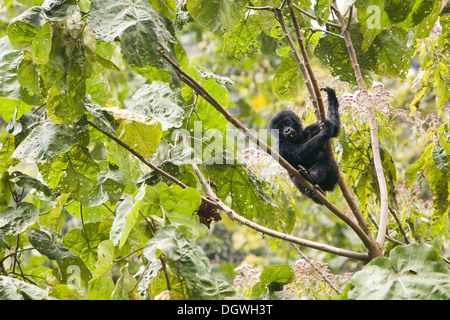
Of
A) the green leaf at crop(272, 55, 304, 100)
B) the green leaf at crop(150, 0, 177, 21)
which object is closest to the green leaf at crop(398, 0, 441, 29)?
the green leaf at crop(272, 55, 304, 100)

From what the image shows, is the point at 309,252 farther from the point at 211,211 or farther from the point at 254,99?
the point at 211,211

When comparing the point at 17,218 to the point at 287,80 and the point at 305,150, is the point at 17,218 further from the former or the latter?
the point at 305,150

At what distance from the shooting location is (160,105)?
109 inches

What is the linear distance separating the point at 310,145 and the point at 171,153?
1.70 metres

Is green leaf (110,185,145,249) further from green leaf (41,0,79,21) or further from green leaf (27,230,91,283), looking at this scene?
green leaf (41,0,79,21)

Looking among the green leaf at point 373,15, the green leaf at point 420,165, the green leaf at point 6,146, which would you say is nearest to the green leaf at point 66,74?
the green leaf at point 6,146

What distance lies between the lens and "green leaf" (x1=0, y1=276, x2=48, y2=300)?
1778 mm

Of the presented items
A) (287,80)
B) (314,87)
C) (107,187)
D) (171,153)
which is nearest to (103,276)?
(107,187)

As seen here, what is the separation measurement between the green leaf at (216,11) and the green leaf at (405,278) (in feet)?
5.03

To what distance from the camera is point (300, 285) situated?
11.1 feet

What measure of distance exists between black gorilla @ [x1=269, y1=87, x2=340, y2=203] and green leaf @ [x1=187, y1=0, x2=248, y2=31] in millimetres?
1124

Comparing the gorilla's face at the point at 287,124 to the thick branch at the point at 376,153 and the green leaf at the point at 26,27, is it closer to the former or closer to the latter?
the thick branch at the point at 376,153

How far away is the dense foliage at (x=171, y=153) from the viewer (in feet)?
6.41

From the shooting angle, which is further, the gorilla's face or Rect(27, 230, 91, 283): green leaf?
the gorilla's face
